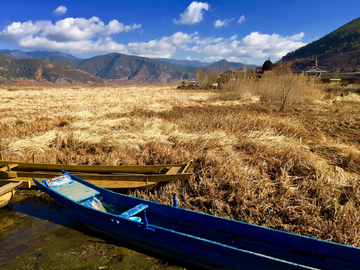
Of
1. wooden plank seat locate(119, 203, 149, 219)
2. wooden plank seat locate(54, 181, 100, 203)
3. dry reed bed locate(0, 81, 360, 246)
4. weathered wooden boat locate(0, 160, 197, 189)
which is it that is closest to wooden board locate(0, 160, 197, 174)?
weathered wooden boat locate(0, 160, 197, 189)

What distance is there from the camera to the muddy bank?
11.4 ft

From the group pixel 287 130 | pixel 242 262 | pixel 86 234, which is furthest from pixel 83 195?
pixel 287 130

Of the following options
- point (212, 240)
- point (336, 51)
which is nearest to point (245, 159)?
point (212, 240)

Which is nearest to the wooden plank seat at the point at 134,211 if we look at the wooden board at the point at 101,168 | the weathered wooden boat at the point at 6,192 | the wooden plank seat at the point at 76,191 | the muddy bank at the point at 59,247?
the muddy bank at the point at 59,247

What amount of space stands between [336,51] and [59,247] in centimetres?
15491

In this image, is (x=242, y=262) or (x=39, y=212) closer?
(x=242, y=262)

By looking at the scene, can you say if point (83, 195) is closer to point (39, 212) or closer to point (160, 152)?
point (39, 212)

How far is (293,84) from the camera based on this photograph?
14648 millimetres

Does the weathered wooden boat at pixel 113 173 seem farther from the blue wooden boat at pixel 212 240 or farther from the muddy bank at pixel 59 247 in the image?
the muddy bank at pixel 59 247

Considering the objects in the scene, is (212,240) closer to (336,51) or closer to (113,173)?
(113,173)

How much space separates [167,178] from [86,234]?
1886 millimetres

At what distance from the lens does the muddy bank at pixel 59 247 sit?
11.4ft

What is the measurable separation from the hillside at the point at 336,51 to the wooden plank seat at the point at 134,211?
12352cm

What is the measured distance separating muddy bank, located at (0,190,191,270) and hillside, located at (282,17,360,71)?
12402 cm
